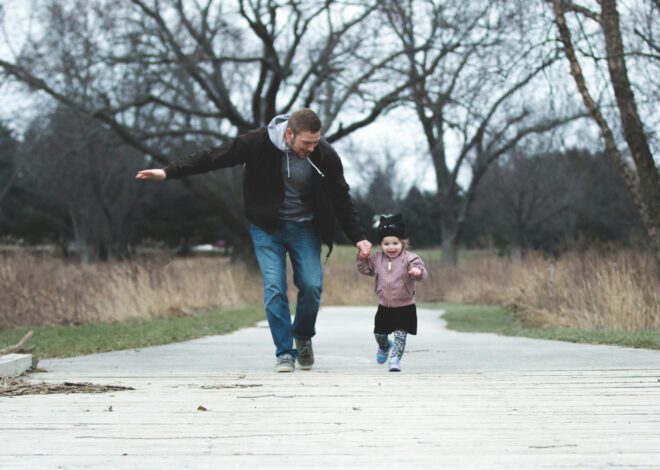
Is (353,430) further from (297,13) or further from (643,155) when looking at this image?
(297,13)

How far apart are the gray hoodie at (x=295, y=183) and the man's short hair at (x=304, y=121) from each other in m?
0.26

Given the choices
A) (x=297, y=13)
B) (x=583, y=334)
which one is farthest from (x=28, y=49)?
(x=583, y=334)

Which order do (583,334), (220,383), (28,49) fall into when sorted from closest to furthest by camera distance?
1. (220,383)
2. (583,334)
3. (28,49)

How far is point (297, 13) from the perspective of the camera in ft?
87.8

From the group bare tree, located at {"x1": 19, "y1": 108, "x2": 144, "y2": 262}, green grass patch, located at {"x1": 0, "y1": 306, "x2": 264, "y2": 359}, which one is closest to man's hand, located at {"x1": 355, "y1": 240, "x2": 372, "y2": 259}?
green grass patch, located at {"x1": 0, "y1": 306, "x2": 264, "y2": 359}

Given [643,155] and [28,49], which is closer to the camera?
[643,155]

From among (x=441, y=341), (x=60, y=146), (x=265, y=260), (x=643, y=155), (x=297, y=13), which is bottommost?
(x=441, y=341)

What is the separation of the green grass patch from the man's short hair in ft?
12.4

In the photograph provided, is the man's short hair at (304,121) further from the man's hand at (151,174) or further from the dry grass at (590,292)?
the dry grass at (590,292)

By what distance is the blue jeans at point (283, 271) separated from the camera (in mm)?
6812

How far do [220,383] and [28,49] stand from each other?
21.7 m

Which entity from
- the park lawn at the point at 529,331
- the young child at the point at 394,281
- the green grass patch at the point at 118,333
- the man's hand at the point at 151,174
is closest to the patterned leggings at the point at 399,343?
the young child at the point at 394,281

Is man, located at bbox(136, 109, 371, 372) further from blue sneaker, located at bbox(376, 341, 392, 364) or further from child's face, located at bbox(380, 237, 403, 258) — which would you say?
blue sneaker, located at bbox(376, 341, 392, 364)

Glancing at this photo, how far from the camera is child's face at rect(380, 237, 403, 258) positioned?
694 centimetres
